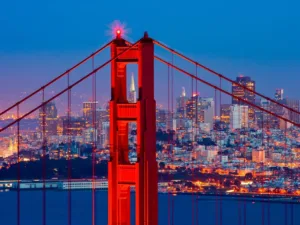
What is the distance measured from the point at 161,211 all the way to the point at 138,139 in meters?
22.7

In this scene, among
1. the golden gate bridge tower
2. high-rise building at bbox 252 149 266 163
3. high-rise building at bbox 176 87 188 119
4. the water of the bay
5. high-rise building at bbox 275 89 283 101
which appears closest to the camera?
the golden gate bridge tower

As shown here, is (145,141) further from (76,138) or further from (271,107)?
(76,138)

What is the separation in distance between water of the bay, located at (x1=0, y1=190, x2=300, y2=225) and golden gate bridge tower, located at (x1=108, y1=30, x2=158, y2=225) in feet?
61.9

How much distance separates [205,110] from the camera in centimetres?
2239

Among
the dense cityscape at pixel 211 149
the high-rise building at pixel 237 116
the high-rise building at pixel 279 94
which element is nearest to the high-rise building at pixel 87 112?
the dense cityscape at pixel 211 149

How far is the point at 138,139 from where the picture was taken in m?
7.78

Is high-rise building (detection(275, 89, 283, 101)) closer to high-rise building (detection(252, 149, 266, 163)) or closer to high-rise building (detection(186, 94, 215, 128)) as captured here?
high-rise building (detection(252, 149, 266, 163))

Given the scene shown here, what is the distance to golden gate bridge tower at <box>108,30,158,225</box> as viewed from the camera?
7762 millimetres

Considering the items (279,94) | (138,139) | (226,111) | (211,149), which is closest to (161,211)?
(211,149)

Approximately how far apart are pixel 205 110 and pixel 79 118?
13.5 feet

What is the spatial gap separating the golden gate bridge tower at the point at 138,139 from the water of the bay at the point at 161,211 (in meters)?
18.9

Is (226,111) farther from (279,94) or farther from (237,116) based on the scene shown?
(279,94)

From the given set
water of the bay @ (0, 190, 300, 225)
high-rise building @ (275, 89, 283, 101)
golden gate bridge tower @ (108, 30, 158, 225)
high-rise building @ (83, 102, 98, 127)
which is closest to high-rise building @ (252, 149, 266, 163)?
water of the bay @ (0, 190, 300, 225)

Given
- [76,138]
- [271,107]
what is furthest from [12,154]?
[271,107]
